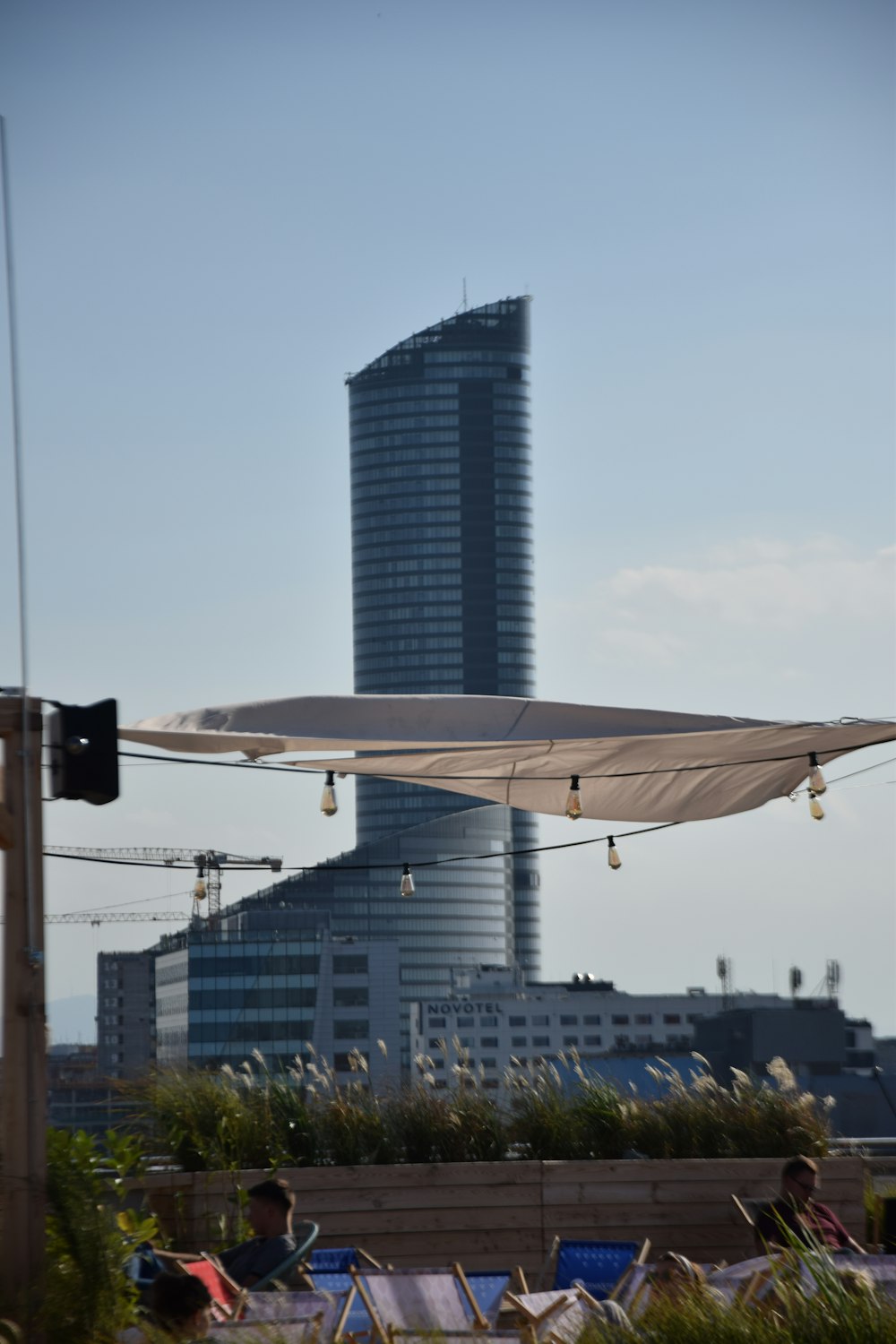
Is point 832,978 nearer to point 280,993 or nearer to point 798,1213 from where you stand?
point 280,993

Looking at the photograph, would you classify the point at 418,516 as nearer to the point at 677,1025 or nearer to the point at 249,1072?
the point at 677,1025

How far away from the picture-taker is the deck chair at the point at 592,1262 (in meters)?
5.95

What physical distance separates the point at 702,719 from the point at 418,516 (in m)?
168

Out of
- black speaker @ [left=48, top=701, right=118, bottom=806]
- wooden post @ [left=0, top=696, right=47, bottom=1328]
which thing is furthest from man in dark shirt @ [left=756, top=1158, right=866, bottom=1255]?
black speaker @ [left=48, top=701, right=118, bottom=806]

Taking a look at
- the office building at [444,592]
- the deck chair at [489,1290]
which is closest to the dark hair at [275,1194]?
the deck chair at [489,1290]

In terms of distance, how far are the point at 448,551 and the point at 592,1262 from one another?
16664 cm

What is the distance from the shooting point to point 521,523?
173875 millimetres

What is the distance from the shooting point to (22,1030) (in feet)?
15.9

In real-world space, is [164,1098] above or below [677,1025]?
above

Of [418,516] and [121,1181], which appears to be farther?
[418,516]

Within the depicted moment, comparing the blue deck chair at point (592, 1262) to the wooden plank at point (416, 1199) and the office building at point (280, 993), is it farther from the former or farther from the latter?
the office building at point (280, 993)

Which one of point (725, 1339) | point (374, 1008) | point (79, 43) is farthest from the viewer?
point (374, 1008)

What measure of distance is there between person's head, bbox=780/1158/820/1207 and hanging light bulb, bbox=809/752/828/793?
159 cm

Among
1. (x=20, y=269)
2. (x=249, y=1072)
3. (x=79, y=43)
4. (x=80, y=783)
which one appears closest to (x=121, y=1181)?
(x=249, y=1072)
